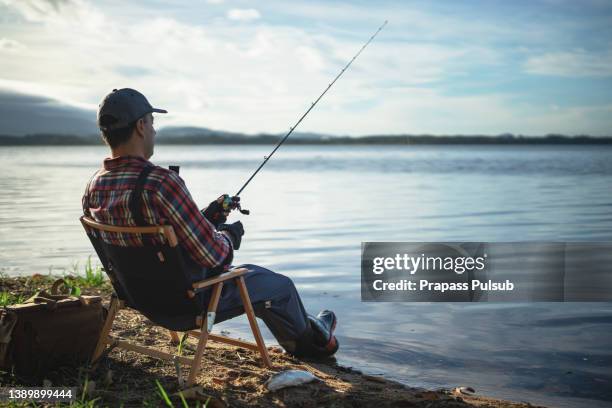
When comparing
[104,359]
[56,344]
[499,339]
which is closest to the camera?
[56,344]

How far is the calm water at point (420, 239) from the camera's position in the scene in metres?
5.38

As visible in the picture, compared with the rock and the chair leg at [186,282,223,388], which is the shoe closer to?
the rock

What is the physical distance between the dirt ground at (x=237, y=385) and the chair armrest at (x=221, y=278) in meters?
0.57

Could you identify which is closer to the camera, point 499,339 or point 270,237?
point 499,339

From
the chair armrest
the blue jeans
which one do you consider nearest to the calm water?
the blue jeans

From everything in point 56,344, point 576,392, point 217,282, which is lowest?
point 576,392

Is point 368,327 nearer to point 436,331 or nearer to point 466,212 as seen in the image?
point 436,331

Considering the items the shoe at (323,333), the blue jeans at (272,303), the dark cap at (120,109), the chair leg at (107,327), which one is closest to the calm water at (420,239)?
the shoe at (323,333)

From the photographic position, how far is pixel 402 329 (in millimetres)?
6508

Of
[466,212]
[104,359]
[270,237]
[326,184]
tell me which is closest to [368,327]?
[104,359]

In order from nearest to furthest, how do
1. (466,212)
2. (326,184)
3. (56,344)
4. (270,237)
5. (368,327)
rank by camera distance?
(56,344) < (368,327) < (270,237) < (466,212) < (326,184)

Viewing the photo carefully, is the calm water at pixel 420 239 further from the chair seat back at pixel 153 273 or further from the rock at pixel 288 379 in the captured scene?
the chair seat back at pixel 153 273

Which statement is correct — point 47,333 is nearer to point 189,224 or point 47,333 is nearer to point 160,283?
point 160,283

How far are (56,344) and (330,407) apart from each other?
1699mm
